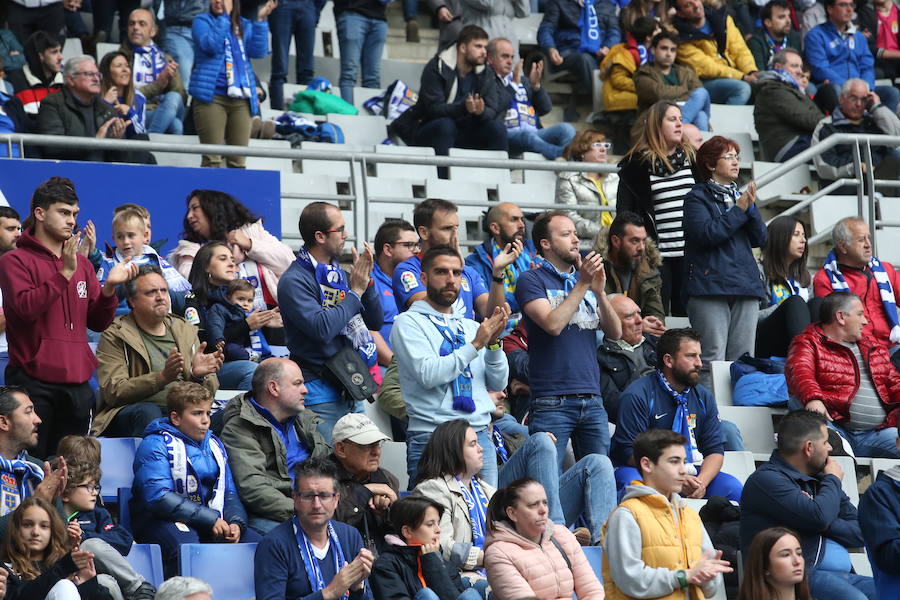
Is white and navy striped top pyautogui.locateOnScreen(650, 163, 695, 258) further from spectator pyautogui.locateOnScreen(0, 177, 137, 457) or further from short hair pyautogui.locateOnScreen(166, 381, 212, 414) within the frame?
short hair pyautogui.locateOnScreen(166, 381, 212, 414)

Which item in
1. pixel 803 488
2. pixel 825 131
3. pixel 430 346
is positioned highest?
pixel 825 131

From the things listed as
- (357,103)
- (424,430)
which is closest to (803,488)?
(424,430)

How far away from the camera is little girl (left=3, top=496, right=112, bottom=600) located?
21.6 ft

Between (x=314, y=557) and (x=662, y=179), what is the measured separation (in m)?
4.26

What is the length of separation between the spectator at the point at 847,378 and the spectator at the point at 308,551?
11.0 ft

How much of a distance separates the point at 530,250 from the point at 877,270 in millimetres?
2186

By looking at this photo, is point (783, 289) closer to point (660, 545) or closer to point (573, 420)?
point (573, 420)

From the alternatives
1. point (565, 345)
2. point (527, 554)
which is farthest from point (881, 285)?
point (527, 554)

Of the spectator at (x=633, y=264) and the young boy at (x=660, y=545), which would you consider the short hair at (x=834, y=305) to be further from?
the young boy at (x=660, y=545)

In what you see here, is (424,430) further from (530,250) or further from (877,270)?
(877,270)

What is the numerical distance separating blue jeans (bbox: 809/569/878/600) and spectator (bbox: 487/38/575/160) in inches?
247

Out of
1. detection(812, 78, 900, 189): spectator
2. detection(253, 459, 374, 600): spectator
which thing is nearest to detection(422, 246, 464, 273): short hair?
detection(253, 459, 374, 600): spectator

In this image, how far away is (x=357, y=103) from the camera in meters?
14.4

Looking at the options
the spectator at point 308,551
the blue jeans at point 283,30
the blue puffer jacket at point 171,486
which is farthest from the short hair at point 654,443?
the blue jeans at point 283,30
